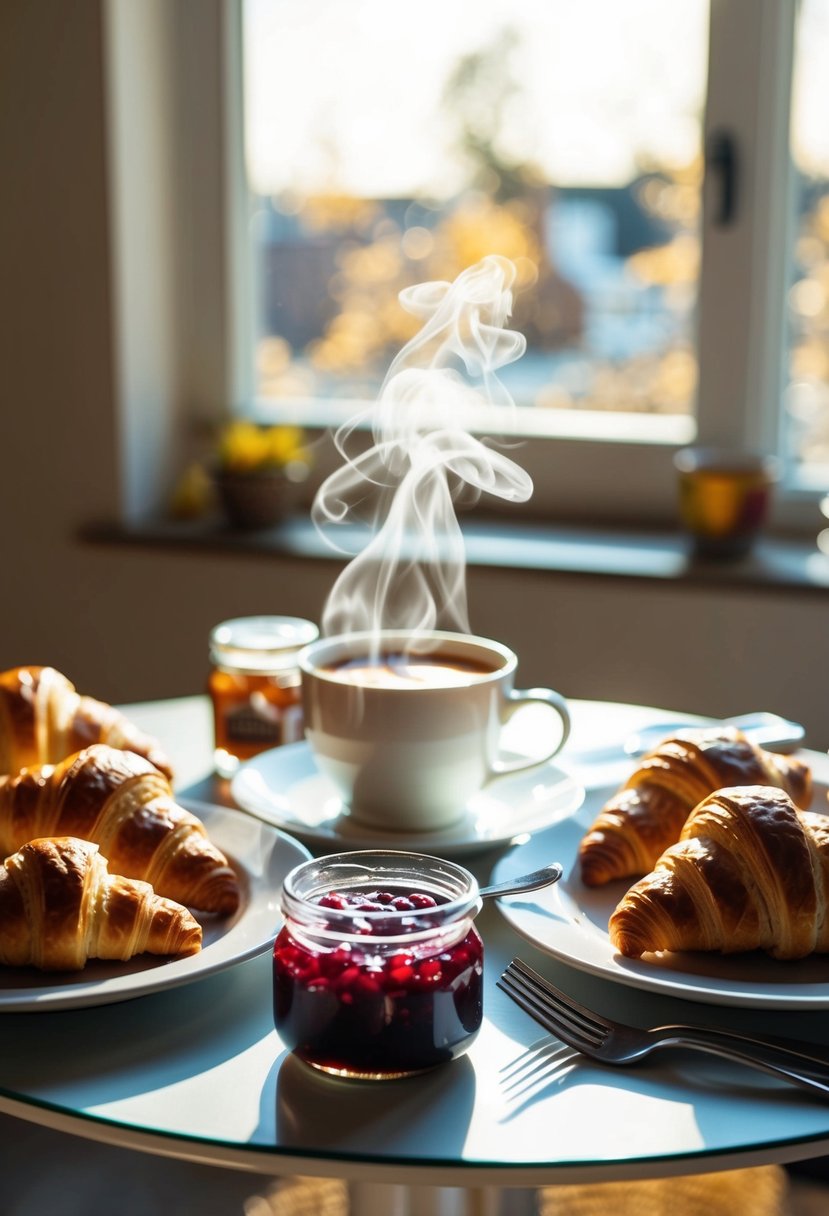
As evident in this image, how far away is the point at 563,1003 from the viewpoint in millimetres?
766

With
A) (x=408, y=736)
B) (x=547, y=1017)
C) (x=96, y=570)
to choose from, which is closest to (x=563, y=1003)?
(x=547, y=1017)

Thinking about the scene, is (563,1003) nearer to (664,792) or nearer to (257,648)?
(664,792)

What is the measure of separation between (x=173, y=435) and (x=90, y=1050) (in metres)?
1.98

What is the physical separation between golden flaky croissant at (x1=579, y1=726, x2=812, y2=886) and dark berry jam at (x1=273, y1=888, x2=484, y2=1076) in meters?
0.21

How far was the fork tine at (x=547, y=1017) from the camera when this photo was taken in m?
0.73

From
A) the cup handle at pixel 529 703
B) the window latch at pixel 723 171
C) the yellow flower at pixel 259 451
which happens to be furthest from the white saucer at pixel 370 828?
the window latch at pixel 723 171

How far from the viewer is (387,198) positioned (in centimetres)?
248

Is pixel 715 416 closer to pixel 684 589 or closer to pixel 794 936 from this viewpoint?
pixel 684 589

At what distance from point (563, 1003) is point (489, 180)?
6.22 ft

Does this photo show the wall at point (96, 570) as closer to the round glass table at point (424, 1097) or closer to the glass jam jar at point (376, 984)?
the round glass table at point (424, 1097)

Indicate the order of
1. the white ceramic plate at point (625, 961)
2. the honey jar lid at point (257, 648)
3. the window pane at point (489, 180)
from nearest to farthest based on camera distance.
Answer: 1. the white ceramic plate at point (625, 961)
2. the honey jar lid at point (257, 648)
3. the window pane at point (489, 180)

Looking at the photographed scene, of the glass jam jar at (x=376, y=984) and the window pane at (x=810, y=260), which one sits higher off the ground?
the window pane at (x=810, y=260)

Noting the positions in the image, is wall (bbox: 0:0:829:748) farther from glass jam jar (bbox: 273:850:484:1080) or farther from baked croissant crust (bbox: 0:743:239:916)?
glass jam jar (bbox: 273:850:484:1080)

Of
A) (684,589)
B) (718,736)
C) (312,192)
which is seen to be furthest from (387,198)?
(718,736)
